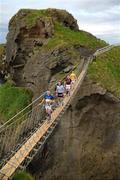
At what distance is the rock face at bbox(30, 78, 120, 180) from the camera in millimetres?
35156

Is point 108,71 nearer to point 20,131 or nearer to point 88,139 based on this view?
point 88,139

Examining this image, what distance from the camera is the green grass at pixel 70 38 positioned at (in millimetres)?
40997

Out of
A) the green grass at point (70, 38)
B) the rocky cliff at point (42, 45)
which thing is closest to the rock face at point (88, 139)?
the rocky cliff at point (42, 45)

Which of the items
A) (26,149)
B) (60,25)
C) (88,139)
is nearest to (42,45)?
(60,25)

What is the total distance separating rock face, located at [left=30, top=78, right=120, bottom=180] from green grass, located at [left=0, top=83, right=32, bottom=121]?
7.29m

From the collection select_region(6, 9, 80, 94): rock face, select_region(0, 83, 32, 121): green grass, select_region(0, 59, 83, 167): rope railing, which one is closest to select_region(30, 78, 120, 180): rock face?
select_region(6, 9, 80, 94): rock face

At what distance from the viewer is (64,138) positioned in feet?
116

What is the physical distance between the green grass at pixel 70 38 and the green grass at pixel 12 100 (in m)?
4.68

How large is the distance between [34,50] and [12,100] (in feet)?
15.6

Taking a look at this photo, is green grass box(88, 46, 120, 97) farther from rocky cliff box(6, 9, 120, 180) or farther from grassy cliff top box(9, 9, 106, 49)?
grassy cliff top box(9, 9, 106, 49)

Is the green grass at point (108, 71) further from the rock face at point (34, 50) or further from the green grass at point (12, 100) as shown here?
the green grass at point (12, 100)

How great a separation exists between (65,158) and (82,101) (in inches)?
157

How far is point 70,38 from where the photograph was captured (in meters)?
43.0

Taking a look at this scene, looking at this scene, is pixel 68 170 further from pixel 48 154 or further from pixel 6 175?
pixel 6 175
